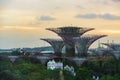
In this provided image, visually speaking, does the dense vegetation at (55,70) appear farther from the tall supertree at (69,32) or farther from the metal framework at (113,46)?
the metal framework at (113,46)

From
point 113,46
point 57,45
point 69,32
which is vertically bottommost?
point 113,46

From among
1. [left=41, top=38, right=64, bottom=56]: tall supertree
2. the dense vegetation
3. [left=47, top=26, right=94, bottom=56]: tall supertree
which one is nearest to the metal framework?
[left=47, top=26, right=94, bottom=56]: tall supertree

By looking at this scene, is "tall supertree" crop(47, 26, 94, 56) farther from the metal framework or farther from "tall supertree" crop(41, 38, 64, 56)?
the metal framework

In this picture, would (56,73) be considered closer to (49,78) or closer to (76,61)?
(49,78)

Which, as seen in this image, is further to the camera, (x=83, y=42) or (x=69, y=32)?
(x=69, y=32)

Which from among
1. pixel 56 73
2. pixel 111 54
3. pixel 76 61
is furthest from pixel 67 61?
pixel 56 73

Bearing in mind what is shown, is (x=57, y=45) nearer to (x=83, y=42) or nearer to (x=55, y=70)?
(x=83, y=42)

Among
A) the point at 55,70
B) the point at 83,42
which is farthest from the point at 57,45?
the point at 55,70
